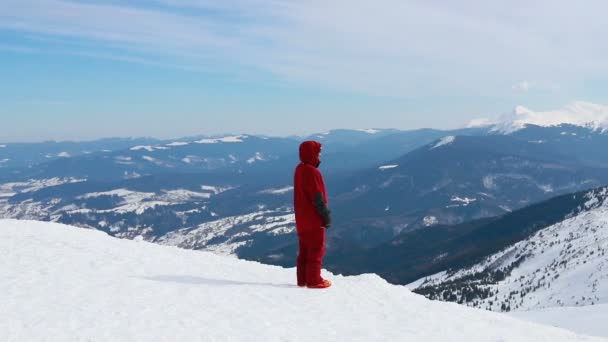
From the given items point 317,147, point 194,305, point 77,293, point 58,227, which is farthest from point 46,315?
point 58,227

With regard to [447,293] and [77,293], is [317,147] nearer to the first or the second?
[77,293]

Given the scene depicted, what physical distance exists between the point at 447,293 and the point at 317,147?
170318 millimetres

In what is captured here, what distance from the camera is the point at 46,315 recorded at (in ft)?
35.0

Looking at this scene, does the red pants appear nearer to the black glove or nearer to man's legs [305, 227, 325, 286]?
man's legs [305, 227, 325, 286]

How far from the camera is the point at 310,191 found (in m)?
14.8

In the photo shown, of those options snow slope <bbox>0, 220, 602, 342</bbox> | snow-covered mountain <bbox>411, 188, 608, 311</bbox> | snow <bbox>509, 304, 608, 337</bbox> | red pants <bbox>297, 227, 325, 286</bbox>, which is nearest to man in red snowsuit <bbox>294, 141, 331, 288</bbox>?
red pants <bbox>297, 227, 325, 286</bbox>

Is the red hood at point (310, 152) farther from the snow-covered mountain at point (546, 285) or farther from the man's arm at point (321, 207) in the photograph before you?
the snow-covered mountain at point (546, 285)

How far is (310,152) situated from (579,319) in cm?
2994

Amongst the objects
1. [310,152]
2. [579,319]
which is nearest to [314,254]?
[310,152]

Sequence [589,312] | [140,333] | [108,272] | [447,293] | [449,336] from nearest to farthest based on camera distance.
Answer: [140,333]
[449,336]
[108,272]
[589,312]
[447,293]

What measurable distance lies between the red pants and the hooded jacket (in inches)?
9.2

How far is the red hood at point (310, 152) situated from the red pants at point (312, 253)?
86.4 inches

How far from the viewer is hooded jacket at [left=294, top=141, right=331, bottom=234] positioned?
14.7m

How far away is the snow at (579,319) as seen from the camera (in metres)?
29.2
